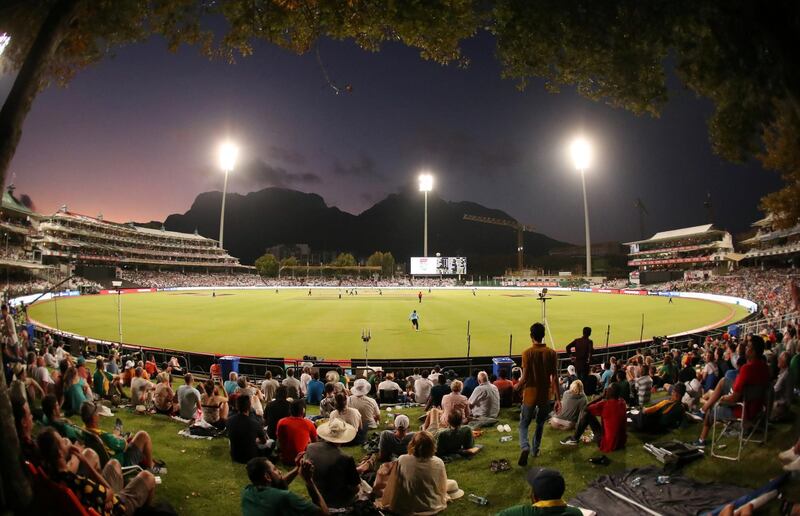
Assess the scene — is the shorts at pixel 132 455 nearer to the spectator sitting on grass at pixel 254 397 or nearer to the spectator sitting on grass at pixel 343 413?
the spectator sitting on grass at pixel 343 413

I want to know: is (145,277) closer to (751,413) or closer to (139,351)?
(139,351)

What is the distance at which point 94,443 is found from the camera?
17.0ft

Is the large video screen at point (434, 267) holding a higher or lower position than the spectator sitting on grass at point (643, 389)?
higher

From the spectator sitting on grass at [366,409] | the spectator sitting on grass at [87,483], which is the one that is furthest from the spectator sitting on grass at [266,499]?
the spectator sitting on grass at [366,409]

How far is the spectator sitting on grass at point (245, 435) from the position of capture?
249 inches

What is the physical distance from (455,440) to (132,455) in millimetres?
4599

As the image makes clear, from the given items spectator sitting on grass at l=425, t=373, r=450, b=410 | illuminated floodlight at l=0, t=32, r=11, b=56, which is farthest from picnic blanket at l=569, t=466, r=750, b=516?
illuminated floodlight at l=0, t=32, r=11, b=56

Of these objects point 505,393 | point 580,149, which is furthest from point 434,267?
point 505,393

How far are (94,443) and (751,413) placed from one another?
8.66 meters

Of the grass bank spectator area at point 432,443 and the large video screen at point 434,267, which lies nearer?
the grass bank spectator area at point 432,443

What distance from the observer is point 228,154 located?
267 feet

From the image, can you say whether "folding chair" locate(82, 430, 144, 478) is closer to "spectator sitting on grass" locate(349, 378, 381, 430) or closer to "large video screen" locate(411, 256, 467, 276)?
"spectator sitting on grass" locate(349, 378, 381, 430)

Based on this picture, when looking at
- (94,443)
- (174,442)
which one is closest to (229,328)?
(174,442)

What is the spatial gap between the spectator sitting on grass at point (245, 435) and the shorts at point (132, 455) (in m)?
1.14
